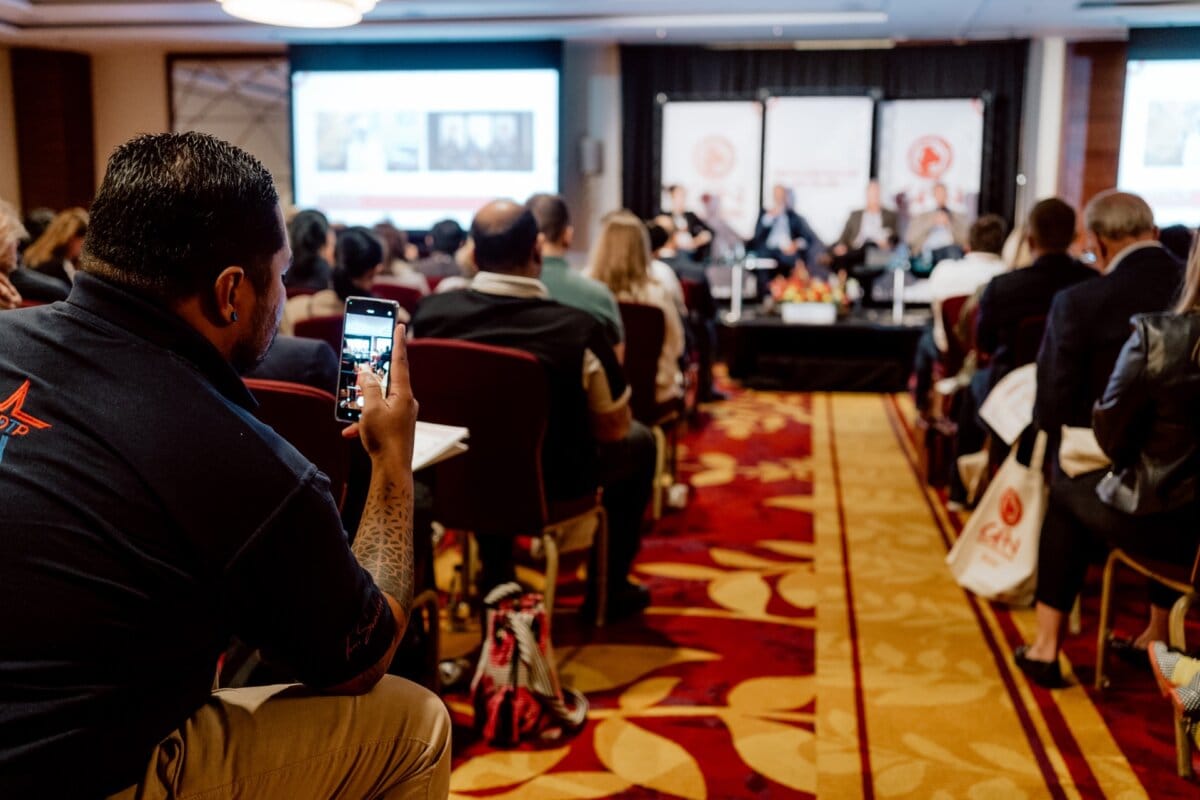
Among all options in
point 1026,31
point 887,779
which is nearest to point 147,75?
point 1026,31

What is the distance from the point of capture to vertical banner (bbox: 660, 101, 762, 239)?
395 inches

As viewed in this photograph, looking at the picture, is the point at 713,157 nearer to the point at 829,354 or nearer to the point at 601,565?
the point at 829,354

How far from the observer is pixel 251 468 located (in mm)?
1153

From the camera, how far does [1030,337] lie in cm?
351

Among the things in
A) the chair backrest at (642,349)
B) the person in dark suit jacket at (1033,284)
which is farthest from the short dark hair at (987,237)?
the chair backrest at (642,349)

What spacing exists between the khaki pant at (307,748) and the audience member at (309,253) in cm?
328

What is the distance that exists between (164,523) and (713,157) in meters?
9.40

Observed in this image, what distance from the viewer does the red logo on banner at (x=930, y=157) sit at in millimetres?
9836

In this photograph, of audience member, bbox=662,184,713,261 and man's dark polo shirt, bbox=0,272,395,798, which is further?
audience member, bbox=662,184,713,261

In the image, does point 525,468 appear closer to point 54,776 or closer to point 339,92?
point 54,776

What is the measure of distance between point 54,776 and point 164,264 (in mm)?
526

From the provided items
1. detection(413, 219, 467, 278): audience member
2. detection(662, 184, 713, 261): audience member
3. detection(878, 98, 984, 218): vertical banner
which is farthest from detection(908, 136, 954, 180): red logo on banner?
detection(413, 219, 467, 278): audience member

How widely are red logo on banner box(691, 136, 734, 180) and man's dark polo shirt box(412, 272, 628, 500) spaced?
7535 mm

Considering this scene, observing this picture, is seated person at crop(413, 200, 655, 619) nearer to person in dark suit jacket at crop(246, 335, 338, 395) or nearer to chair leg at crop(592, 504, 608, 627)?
chair leg at crop(592, 504, 608, 627)
